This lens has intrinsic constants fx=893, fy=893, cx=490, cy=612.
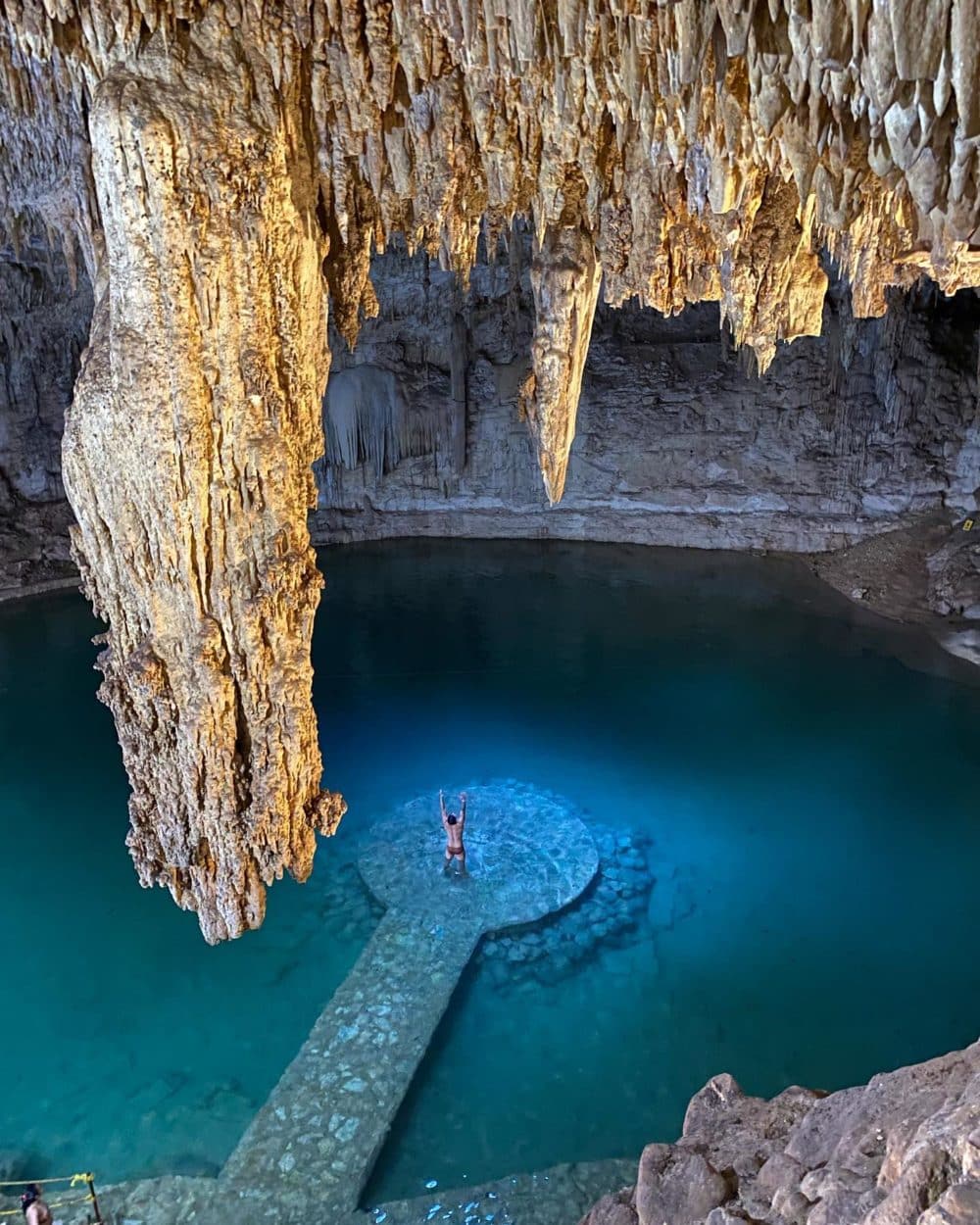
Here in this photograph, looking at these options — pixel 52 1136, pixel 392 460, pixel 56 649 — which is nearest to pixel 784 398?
pixel 392 460

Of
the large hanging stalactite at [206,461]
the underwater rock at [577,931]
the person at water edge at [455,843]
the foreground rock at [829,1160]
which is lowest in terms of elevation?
the underwater rock at [577,931]

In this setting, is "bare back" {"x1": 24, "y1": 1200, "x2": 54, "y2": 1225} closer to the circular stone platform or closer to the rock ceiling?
the rock ceiling

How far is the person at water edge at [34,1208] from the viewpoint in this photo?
3.83 m

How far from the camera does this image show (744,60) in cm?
254

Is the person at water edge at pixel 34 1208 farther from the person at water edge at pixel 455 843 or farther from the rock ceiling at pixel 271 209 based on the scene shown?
the person at water edge at pixel 455 843

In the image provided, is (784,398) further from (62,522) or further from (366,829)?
(62,522)

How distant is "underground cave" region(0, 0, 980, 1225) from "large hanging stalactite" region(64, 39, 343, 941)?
2 centimetres

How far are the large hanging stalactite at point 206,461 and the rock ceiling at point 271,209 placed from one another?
0.03 ft

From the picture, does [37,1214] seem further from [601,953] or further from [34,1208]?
[601,953]

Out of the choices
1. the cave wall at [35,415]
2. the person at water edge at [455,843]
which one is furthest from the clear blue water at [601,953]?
the cave wall at [35,415]

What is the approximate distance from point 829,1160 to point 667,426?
11762mm

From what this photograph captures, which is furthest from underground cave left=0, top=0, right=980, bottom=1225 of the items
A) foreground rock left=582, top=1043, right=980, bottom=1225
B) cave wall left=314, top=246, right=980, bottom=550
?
cave wall left=314, top=246, right=980, bottom=550

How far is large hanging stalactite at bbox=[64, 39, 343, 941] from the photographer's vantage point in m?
3.10

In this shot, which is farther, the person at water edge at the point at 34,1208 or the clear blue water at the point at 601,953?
the clear blue water at the point at 601,953
